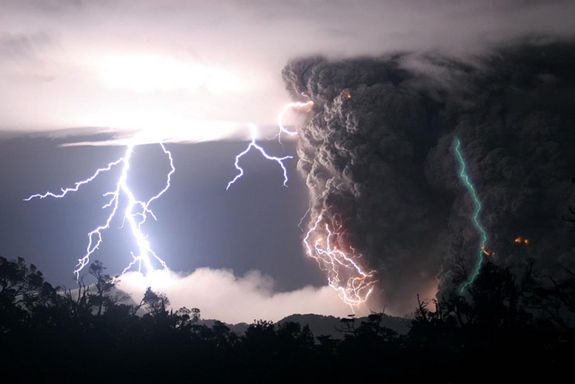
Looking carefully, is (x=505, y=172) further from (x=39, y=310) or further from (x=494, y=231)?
(x=39, y=310)

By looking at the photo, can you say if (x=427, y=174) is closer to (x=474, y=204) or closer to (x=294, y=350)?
(x=474, y=204)

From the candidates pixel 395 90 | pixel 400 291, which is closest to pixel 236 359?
pixel 400 291

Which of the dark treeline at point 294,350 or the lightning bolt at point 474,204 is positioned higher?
the lightning bolt at point 474,204

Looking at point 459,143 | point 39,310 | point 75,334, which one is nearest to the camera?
Answer: point 75,334

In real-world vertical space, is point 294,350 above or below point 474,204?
below

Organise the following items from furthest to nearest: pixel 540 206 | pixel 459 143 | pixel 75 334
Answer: pixel 459 143 < pixel 540 206 < pixel 75 334

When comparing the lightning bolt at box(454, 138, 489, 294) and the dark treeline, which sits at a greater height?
the lightning bolt at box(454, 138, 489, 294)

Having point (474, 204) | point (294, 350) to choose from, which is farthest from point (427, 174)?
point (294, 350)

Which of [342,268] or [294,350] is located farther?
[342,268]
